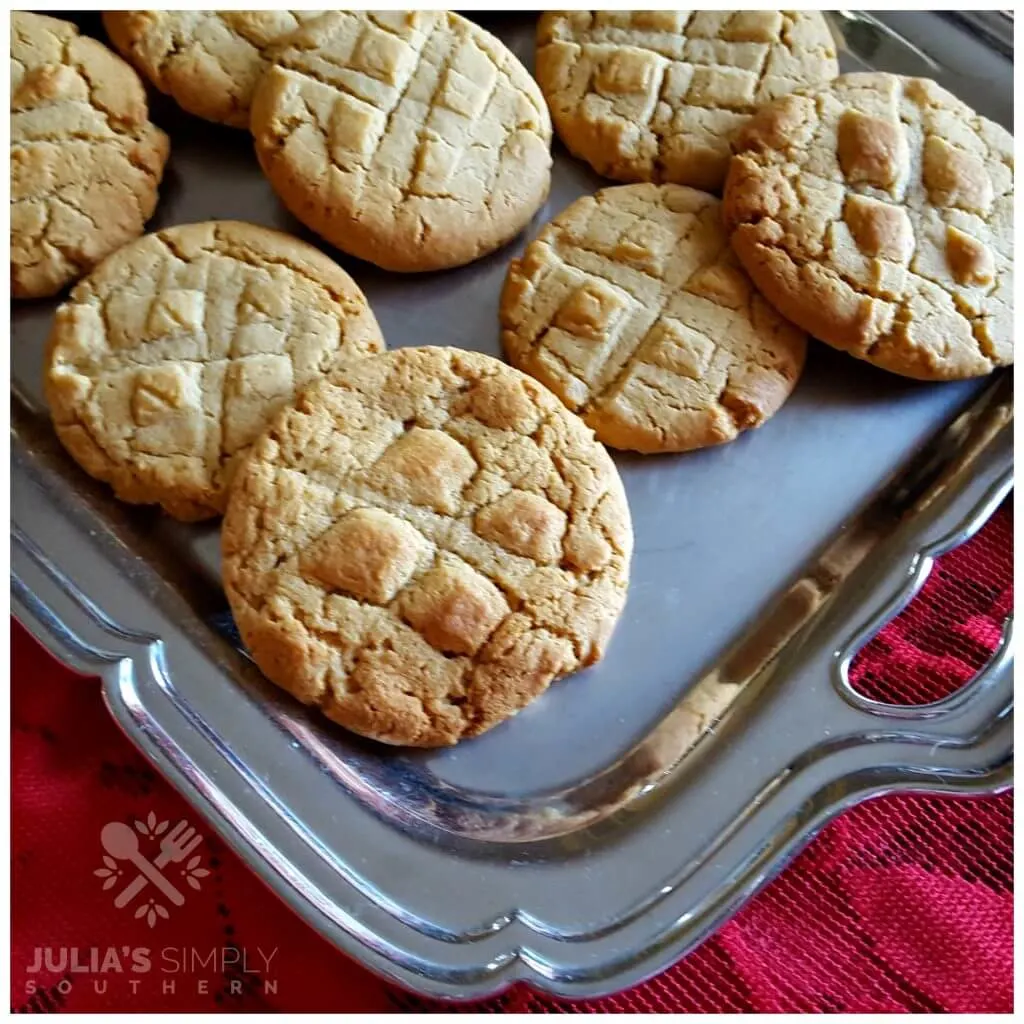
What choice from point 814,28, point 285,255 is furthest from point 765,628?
point 814,28

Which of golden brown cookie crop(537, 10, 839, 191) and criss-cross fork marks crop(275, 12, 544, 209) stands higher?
golden brown cookie crop(537, 10, 839, 191)

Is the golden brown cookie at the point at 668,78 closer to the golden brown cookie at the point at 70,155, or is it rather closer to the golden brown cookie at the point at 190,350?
the golden brown cookie at the point at 190,350

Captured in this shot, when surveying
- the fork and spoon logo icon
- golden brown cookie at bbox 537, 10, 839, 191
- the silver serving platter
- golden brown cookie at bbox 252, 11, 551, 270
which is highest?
golden brown cookie at bbox 537, 10, 839, 191

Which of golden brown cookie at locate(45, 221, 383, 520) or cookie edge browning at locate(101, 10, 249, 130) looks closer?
golden brown cookie at locate(45, 221, 383, 520)

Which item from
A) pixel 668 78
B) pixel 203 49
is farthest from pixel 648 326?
pixel 203 49

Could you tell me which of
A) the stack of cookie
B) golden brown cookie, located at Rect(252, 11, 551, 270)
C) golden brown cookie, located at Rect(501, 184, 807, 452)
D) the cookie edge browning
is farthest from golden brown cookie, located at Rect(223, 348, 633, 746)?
the cookie edge browning

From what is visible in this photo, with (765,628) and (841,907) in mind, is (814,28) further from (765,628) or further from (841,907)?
(841,907)

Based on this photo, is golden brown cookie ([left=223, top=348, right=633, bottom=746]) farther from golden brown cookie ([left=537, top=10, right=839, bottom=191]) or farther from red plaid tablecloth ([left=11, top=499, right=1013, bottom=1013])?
golden brown cookie ([left=537, top=10, right=839, bottom=191])

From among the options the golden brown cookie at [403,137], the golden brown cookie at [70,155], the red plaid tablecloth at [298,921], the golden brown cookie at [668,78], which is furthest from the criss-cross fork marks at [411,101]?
the red plaid tablecloth at [298,921]
